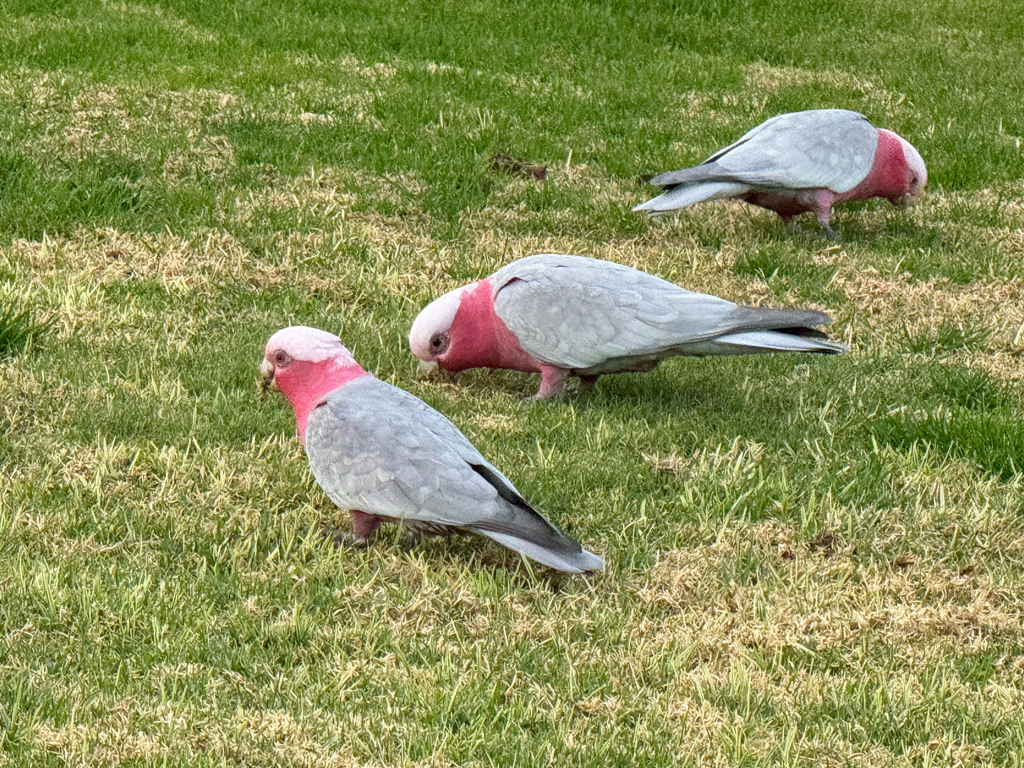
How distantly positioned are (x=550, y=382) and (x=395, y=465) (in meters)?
1.31

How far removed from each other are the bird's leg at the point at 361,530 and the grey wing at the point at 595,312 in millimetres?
1146

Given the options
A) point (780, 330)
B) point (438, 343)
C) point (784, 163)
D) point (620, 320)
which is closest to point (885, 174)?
point (784, 163)

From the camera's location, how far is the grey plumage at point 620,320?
4.24m

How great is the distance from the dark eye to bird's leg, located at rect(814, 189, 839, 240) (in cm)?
259

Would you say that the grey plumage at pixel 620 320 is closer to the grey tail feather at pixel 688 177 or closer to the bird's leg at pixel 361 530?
the bird's leg at pixel 361 530

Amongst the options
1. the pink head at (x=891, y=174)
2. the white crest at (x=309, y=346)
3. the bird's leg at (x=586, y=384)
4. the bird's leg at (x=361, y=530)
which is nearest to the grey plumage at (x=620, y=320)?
the bird's leg at (x=586, y=384)

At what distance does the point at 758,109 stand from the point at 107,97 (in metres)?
4.32

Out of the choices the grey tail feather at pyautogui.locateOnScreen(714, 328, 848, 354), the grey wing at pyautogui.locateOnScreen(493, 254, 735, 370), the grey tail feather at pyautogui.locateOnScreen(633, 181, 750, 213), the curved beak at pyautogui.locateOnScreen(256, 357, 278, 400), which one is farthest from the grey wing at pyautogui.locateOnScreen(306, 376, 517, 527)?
the grey tail feather at pyautogui.locateOnScreen(633, 181, 750, 213)

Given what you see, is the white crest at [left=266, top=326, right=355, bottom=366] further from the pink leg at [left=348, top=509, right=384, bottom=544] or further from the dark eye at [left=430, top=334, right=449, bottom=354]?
the dark eye at [left=430, top=334, right=449, bottom=354]

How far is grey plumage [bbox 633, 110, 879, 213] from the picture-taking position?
6.00 meters

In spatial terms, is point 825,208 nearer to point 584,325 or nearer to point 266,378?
point 584,325

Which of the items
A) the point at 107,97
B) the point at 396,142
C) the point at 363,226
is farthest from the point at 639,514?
the point at 107,97

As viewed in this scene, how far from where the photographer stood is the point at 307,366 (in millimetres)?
3812

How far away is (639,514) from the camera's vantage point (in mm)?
3744
